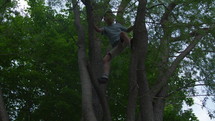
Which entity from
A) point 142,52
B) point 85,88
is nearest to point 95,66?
point 85,88

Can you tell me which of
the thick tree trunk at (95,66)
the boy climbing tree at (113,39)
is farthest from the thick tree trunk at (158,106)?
the boy climbing tree at (113,39)

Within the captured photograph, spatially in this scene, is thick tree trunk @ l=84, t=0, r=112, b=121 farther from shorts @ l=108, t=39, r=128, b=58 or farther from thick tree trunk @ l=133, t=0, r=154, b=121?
thick tree trunk @ l=133, t=0, r=154, b=121

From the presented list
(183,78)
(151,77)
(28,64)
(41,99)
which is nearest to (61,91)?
(41,99)

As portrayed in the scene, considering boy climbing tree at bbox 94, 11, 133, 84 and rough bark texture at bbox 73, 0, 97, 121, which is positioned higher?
boy climbing tree at bbox 94, 11, 133, 84

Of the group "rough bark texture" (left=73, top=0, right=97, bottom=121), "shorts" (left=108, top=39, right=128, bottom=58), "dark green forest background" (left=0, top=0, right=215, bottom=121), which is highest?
"dark green forest background" (left=0, top=0, right=215, bottom=121)

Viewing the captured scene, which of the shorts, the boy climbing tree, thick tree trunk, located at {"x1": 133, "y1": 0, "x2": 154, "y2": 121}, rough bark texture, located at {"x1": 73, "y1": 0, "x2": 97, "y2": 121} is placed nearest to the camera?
rough bark texture, located at {"x1": 73, "y1": 0, "x2": 97, "y2": 121}

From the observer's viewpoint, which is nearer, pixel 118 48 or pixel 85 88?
pixel 85 88

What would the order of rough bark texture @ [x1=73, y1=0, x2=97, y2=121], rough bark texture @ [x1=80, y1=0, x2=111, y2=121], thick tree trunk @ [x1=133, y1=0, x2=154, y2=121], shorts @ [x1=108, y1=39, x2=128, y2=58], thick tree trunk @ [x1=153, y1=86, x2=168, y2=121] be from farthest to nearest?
thick tree trunk @ [x1=153, y1=86, x2=168, y2=121] < shorts @ [x1=108, y1=39, x2=128, y2=58] < thick tree trunk @ [x1=133, y1=0, x2=154, y2=121] < rough bark texture @ [x1=73, y1=0, x2=97, y2=121] < rough bark texture @ [x1=80, y1=0, x2=111, y2=121]

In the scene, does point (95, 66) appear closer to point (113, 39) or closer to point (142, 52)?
point (113, 39)

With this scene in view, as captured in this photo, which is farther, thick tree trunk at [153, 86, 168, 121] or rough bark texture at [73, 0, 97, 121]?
thick tree trunk at [153, 86, 168, 121]

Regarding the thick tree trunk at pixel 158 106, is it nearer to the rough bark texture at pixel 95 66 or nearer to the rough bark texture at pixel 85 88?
the rough bark texture at pixel 95 66

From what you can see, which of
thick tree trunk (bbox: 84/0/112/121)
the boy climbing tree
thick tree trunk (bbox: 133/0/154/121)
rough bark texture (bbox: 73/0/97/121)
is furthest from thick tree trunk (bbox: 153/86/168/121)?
rough bark texture (bbox: 73/0/97/121)

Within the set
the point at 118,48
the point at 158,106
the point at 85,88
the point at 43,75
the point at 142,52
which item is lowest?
the point at 85,88

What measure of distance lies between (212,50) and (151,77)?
20.7 ft
